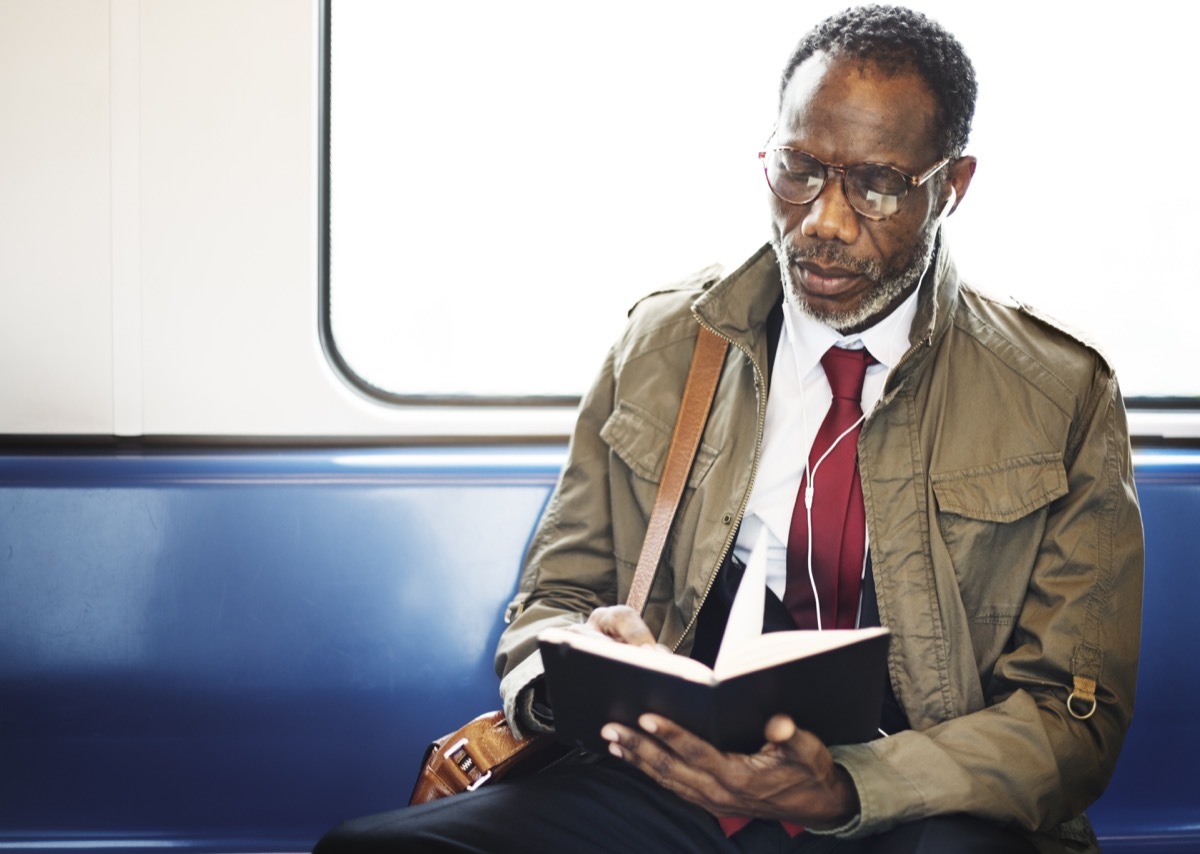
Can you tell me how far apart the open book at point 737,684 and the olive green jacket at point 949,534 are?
0.21 metres

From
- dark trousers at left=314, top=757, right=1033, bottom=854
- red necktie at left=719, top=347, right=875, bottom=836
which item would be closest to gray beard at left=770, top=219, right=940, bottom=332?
red necktie at left=719, top=347, right=875, bottom=836

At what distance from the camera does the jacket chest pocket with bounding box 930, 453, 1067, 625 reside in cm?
191

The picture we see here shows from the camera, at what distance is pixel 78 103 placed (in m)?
2.33

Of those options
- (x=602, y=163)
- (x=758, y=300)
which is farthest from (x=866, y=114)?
(x=602, y=163)

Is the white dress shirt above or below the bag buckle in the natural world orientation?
above

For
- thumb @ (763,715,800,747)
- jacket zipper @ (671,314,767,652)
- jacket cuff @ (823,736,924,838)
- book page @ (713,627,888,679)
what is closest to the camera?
book page @ (713,627,888,679)

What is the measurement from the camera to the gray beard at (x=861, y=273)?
196 cm

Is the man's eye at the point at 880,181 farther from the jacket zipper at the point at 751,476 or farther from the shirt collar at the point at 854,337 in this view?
the jacket zipper at the point at 751,476

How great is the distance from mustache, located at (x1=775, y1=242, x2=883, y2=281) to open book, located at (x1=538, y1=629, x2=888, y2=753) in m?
0.69

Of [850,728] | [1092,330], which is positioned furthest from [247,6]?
[1092,330]

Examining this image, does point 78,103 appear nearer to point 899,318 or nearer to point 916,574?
point 899,318

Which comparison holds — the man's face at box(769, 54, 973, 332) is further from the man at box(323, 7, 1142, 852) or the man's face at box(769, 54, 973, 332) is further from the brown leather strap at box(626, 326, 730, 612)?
the brown leather strap at box(626, 326, 730, 612)

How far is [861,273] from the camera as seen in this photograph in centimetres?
198

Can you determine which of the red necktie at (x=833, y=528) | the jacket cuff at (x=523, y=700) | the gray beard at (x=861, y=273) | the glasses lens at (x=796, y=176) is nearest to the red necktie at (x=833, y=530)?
the red necktie at (x=833, y=528)
